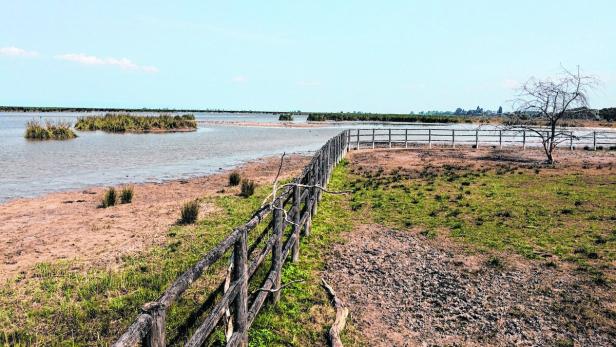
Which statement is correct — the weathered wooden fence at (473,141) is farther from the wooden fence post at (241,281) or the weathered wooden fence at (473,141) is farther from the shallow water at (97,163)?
the wooden fence post at (241,281)

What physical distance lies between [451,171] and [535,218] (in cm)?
928

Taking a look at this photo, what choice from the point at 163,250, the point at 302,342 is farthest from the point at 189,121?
the point at 302,342

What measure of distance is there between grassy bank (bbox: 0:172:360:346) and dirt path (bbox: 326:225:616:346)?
1.80 ft

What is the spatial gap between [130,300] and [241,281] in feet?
9.48

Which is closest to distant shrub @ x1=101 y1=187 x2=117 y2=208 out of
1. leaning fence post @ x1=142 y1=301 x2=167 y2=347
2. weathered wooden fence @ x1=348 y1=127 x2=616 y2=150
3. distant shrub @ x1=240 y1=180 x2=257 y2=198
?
distant shrub @ x1=240 y1=180 x2=257 y2=198

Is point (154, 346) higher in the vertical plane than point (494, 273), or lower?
higher

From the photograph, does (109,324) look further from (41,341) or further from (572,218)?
(572,218)

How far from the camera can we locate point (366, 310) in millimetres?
5922

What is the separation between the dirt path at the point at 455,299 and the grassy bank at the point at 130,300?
1.80 feet

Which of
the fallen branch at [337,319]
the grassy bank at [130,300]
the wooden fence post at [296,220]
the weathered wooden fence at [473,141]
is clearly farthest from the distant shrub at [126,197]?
the weathered wooden fence at [473,141]

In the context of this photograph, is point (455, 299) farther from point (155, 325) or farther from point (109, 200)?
point (109, 200)

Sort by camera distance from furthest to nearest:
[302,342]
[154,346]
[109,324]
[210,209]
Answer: [210,209], [109,324], [302,342], [154,346]

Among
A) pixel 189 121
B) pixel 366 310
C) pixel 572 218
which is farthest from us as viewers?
pixel 189 121

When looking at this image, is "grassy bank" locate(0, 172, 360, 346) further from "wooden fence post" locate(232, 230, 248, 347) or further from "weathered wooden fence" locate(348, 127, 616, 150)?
"weathered wooden fence" locate(348, 127, 616, 150)
